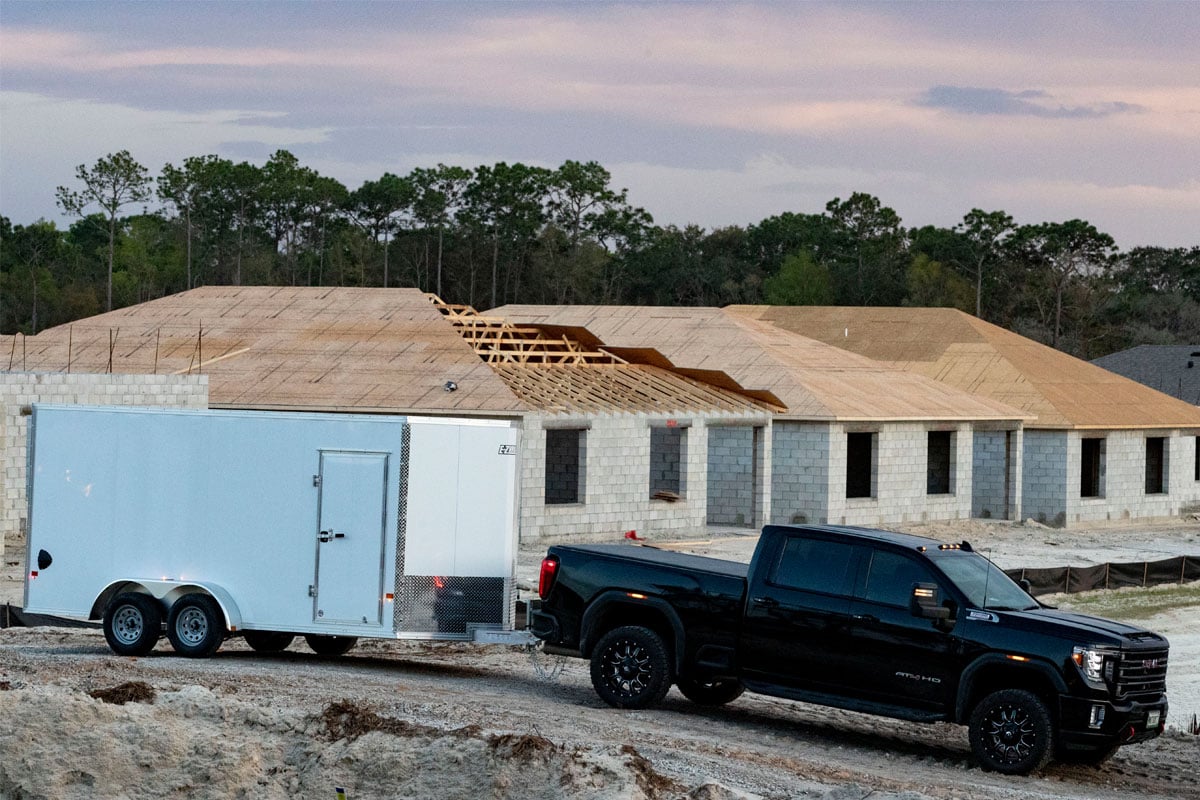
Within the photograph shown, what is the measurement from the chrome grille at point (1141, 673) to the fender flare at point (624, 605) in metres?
3.83

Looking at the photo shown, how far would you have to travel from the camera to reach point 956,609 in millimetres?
13406

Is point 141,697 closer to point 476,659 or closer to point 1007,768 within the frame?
point 476,659

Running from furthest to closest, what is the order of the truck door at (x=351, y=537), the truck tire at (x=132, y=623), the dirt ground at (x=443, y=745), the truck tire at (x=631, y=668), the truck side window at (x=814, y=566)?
the truck tire at (x=132, y=623), the truck door at (x=351, y=537), the truck tire at (x=631, y=668), the truck side window at (x=814, y=566), the dirt ground at (x=443, y=745)

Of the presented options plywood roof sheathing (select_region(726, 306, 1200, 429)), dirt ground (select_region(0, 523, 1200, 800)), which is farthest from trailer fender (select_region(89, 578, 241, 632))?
plywood roof sheathing (select_region(726, 306, 1200, 429))

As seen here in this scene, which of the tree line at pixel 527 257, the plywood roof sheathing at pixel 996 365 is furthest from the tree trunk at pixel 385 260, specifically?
the plywood roof sheathing at pixel 996 365

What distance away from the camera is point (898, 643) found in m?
13.6

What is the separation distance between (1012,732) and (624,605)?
3711 millimetres

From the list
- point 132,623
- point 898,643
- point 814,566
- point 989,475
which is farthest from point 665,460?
point 898,643

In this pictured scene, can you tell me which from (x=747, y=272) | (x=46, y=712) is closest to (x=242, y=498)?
(x=46, y=712)

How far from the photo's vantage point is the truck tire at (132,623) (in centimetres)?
1656

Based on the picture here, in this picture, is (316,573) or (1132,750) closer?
(1132,750)

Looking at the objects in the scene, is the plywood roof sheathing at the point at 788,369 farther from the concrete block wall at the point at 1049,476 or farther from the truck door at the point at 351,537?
the truck door at the point at 351,537

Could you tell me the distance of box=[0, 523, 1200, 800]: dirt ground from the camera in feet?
39.3

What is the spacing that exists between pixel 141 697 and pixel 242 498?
2996mm
